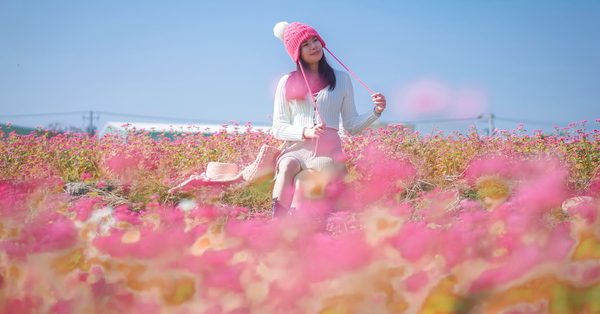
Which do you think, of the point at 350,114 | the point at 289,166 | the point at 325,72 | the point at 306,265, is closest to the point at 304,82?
the point at 325,72

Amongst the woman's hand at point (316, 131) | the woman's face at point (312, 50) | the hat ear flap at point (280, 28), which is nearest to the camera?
the woman's hand at point (316, 131)

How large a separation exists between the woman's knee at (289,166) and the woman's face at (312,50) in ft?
1.66

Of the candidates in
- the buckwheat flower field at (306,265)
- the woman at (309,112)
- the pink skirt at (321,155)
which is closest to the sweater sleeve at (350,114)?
the woman at (309,112)

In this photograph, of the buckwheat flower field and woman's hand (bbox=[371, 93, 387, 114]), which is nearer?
the buckwheat flower field

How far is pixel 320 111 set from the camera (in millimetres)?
2340

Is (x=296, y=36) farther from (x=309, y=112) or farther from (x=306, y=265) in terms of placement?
(x=306, y=265)

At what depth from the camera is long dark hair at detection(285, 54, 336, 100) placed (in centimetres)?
234

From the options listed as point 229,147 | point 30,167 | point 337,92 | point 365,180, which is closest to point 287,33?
point 337,92

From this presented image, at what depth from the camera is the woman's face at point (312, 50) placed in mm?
2328

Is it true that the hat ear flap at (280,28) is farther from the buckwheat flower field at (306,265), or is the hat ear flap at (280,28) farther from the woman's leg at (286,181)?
the buckwheat flower field at (306,265)

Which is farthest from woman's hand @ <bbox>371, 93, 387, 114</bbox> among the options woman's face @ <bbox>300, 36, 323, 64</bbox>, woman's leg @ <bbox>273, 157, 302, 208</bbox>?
woman's leg @ <bbox>273, 157, 302, 208</bbox>

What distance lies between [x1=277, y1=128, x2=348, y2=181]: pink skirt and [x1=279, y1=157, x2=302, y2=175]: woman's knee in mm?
26

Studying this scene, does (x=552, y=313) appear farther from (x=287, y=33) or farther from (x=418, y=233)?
(x=287, y=33)

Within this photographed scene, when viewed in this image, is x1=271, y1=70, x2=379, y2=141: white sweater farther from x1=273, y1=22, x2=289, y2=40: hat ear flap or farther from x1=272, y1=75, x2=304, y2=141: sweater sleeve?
x1=273, y1=22, x2=289, y2=40: hat ear flap
